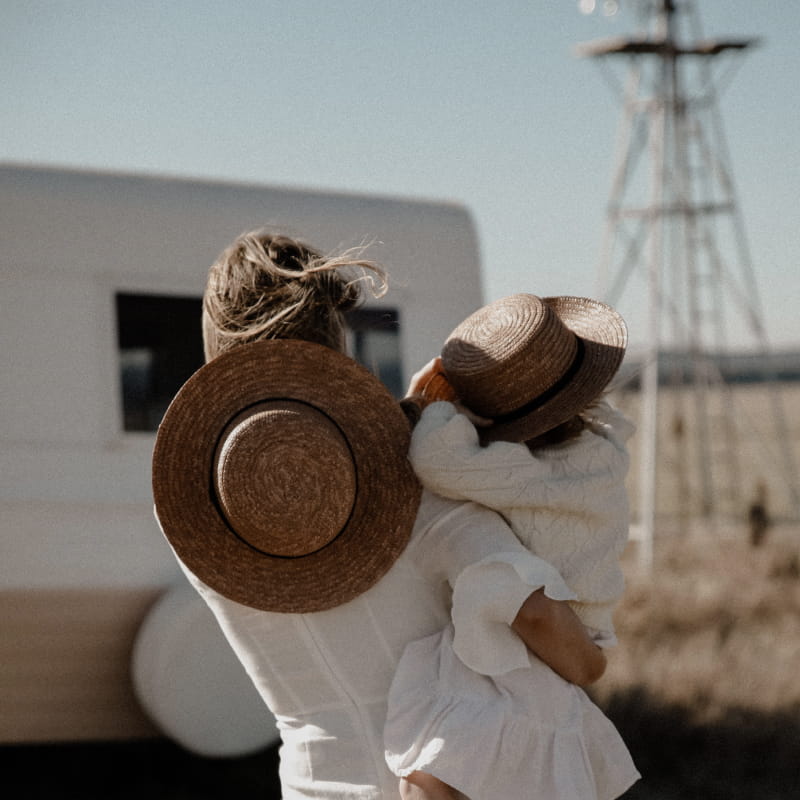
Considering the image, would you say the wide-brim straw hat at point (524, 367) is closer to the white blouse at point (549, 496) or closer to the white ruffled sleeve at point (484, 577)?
the white blouse at point (549, 496)

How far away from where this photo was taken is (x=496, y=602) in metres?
1.65

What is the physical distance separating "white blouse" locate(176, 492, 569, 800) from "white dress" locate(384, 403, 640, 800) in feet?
0.12

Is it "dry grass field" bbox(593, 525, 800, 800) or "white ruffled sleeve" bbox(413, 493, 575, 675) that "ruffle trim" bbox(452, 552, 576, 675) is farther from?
"dry grass field" bbox(593, 525, 800, 800)

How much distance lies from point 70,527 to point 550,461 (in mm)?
2599

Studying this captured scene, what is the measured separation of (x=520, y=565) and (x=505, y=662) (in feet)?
0.50

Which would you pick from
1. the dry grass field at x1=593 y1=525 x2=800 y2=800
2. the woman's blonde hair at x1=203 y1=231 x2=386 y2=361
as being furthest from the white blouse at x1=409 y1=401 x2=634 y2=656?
the dry grass field at x1=593 y1=525 x2=800 y2=800

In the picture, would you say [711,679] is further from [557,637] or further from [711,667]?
[557,637]

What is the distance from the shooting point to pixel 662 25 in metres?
9.91

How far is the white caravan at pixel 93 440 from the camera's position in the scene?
13.3 feet

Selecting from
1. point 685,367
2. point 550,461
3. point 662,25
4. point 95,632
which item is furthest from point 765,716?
point 685,367

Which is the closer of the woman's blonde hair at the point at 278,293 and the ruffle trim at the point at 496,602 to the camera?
the ruffle trim at the point at 496,602

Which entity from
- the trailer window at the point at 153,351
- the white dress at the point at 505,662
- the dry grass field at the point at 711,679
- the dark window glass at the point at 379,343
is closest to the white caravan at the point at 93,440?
the trailer window at the point at 153,351

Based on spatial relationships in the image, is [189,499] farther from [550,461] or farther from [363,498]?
[550,461]

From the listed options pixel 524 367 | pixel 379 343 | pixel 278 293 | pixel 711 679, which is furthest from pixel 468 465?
pixel 711 679
